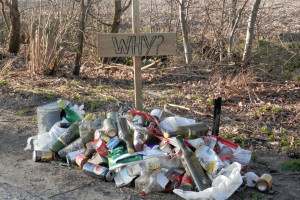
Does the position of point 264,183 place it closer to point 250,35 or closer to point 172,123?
point 172,123

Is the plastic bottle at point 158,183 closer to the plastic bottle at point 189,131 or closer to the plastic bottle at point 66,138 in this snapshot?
the plastic bottle at point 189,131

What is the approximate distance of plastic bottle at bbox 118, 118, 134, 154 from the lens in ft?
14.0

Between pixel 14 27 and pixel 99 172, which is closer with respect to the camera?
pixel 99 172

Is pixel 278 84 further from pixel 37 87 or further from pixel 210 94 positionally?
pixel 37 87

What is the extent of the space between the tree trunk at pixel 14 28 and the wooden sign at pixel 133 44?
778cm

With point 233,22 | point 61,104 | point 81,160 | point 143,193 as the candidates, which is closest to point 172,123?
point 143,193

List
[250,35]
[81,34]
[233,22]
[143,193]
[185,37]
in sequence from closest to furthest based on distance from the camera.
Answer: [143,193] < [250,35] < [81,34] < [233,22] < [185,37]

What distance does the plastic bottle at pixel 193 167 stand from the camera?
3.84 meters

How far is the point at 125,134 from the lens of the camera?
443cm

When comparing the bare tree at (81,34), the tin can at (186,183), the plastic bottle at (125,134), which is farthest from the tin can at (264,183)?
the bare tree at (81,34)

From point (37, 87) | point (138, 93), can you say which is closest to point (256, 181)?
point (138, 93)

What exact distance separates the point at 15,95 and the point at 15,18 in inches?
191

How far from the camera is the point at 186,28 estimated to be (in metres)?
10.2

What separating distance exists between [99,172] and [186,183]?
978mm
